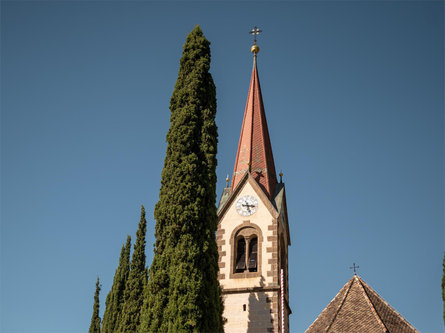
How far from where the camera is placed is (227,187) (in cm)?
2859

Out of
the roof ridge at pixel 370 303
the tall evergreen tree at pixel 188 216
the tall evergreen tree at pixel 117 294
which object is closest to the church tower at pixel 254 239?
the roof ridge at pixel 370 303

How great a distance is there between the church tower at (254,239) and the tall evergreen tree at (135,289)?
4135mm

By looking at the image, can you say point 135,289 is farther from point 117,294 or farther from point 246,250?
point 246,250

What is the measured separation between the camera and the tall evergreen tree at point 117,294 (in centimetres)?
2450

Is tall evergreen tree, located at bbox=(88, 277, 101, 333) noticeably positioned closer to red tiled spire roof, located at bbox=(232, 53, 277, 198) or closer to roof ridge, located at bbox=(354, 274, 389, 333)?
red tiled spire roof, located at bbox=(232, 53, 277, 198)

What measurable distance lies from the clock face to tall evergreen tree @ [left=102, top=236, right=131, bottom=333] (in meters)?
5.87

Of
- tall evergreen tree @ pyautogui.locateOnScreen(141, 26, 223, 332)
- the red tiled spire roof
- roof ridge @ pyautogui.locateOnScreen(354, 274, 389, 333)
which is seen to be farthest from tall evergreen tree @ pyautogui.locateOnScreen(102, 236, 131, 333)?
roof ridge @ pyautogui.locateOnScreen(354, 274, 389, 333)

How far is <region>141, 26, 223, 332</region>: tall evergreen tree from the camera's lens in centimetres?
1473

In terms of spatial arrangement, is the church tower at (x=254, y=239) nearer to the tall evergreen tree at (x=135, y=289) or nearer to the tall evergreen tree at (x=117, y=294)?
the tall evergreen tree at (x=135, y=289)

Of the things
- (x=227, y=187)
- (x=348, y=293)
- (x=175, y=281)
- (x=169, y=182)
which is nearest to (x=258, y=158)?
(x=227, y=187)

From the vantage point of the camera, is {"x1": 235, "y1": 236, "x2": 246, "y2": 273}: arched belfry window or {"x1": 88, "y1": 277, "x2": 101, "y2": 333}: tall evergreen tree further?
{"x1": 88, "y1": 277, "x2": 101, "y2": 333}: tall evergreen tree

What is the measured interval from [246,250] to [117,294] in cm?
635

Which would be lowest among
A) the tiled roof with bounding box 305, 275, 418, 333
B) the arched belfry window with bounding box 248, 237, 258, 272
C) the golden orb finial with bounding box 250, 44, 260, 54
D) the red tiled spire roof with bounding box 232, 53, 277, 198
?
the tiled roof with bounding box 305, 275, 418, 333

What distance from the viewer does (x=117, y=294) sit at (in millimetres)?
25172
